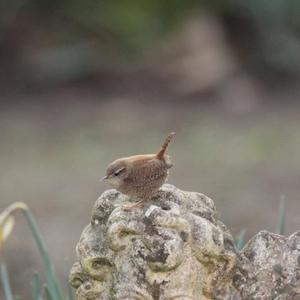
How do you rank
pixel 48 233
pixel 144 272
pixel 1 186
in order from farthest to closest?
pixel 1 186
pixel 48 233
pixel 144 272

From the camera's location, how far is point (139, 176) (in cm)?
262

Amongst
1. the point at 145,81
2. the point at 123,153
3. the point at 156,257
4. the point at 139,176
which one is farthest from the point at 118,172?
the point at 145,81

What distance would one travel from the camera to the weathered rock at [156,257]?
2406 millimetres

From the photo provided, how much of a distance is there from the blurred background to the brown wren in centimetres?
682

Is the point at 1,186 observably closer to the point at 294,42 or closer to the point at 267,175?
the point at 267,175

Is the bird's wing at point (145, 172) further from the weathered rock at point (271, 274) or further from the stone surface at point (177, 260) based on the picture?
the weathered rock at point (271, 274)

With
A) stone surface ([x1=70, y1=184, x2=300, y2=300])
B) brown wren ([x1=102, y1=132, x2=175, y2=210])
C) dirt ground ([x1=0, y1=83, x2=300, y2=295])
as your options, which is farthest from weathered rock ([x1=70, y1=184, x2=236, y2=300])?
dirt ground ([x1=0, y1=83, x2=300, y2=295])

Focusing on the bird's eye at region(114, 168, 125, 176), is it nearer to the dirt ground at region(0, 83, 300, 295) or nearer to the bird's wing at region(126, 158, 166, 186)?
the bird's wing at region(126, 158, 166, 186)

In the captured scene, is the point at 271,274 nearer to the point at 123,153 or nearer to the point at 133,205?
the point at 133,205

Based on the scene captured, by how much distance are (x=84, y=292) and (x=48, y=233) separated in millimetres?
5843

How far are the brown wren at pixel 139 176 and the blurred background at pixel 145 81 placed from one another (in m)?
6.82

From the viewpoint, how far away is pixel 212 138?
33.2ft

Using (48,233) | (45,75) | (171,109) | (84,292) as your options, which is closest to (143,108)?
(171,109)

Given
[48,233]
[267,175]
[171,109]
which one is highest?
[171,109]
